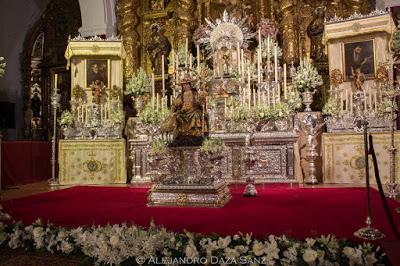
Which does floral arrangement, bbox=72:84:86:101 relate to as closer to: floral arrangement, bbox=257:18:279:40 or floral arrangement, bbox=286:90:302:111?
floral arrangement, bbox=257:18:279:40

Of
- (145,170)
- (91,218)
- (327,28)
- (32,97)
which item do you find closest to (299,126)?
(327,28)

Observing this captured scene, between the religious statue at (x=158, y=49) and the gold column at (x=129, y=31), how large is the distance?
449 millimetres

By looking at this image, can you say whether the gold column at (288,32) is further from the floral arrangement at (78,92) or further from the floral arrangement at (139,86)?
the floral arrangement at (78,92)

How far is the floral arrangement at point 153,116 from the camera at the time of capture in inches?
375

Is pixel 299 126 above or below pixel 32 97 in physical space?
below

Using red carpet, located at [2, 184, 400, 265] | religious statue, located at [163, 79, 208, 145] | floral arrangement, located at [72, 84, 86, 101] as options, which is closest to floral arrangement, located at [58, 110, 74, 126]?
floral arrangement, located at [72, 84, 86, 101]

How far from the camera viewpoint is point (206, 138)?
19.6 feet

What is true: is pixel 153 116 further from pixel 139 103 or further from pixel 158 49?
pixel 158 49

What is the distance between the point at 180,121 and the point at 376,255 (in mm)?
3778

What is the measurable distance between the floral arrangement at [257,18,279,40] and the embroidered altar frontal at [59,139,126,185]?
473cm

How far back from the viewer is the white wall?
546 inches

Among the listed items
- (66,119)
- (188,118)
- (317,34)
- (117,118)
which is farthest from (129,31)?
(188,118)

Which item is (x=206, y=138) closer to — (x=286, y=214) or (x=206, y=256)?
(x=286, y=214)

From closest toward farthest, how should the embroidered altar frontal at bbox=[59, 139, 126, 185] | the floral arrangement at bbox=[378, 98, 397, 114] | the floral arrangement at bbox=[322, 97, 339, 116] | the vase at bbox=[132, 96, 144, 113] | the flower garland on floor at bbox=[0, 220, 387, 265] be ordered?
the flower garland on floor at bbox=[0, 220, 387, 265]
the floral arrangement at bbox=[378, 98, 397, 114]
the floral arrangement at bbox=[322, 97, 339, 116]
the embroidered altar frontal at bbox=[59, 139, 126, 185]
the vase at bbox=[132, 96, 144, 113]
